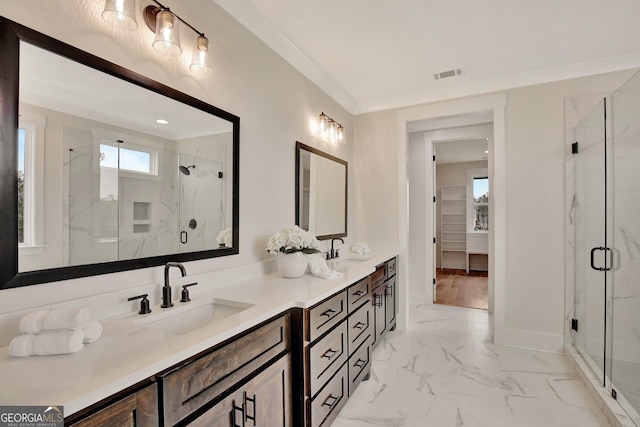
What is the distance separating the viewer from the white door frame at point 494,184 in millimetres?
3113

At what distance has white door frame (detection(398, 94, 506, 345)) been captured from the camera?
3.11 m

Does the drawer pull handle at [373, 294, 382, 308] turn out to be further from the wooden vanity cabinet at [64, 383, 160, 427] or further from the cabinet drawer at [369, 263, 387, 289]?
the wooden vanity cabinet at [64, 383, 160, 427]

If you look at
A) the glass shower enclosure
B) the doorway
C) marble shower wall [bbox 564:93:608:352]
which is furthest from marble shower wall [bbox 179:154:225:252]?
the doorway

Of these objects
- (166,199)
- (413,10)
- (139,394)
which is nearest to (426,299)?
(413,10)

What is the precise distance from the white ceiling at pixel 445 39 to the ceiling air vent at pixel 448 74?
0.21 feet

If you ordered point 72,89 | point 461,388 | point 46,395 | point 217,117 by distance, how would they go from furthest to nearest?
point 461,388 < point 217,117 < point 72,89 < point 46,395

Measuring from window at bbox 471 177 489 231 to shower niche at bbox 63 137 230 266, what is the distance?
6441mm

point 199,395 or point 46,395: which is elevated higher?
point 46,395

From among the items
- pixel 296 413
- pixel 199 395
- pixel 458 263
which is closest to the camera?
pixel 199 395

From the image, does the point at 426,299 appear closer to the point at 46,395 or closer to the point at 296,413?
the point at 296,413

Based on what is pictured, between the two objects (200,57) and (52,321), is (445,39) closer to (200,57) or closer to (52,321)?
(200,57)

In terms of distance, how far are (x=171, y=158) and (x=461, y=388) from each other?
2466 millimetres

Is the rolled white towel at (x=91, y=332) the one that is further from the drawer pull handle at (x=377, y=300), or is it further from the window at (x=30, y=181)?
the drawer pull handle at (x=377, y=300)

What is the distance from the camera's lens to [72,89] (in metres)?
1.20
